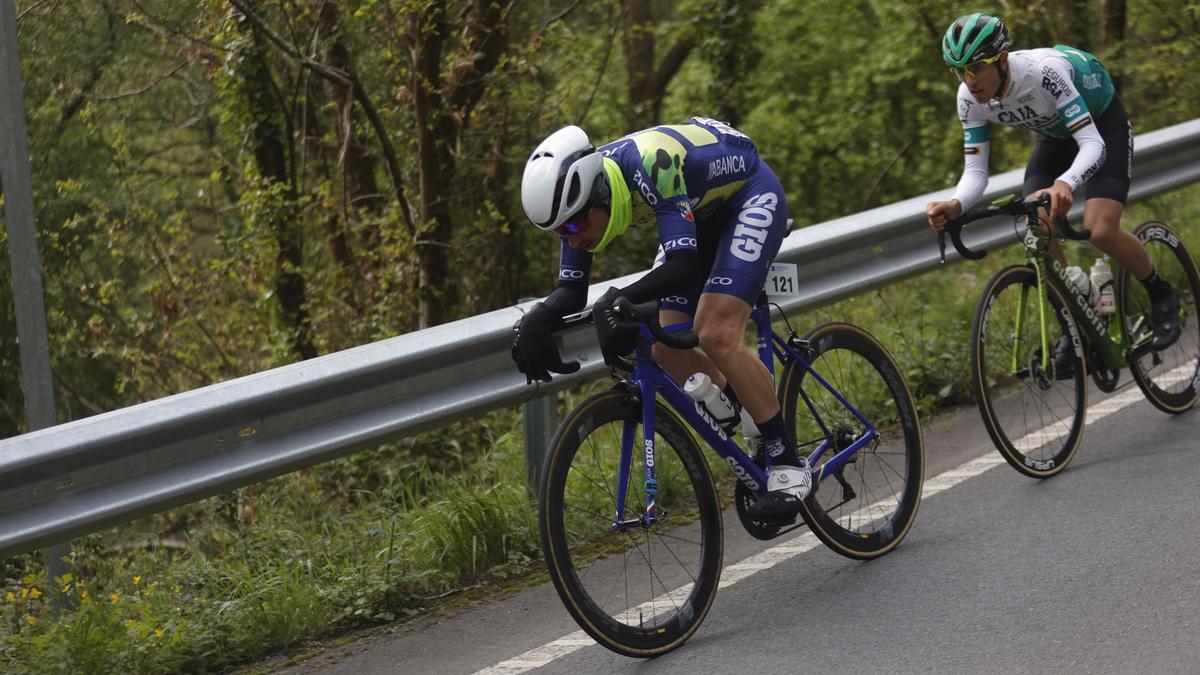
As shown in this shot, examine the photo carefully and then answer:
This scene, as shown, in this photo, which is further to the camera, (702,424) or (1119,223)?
(1119,223)

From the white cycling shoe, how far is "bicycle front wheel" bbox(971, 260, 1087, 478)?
61.0 inches

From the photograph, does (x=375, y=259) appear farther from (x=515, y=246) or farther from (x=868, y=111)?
(x=868, y=111)

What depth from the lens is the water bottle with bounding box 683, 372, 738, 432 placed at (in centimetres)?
487

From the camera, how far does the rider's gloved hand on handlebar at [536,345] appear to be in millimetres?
4402

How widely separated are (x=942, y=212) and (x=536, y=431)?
6.47ft

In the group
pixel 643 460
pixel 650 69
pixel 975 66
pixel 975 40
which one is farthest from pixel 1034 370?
pixel 650 69

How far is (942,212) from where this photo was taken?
6.12 meters

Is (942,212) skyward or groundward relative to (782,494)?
skyward

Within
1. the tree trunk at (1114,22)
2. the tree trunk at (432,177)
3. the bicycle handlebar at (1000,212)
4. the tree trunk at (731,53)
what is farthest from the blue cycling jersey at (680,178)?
the tree trunk at (731,53)

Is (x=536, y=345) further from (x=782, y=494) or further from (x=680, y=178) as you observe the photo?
(x=782, y=494)

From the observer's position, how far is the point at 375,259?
1125cm

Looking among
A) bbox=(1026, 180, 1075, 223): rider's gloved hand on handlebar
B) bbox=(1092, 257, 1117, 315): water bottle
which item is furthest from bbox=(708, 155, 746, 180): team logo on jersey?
bbox=(1092, 257, 1117, 315): water bottle

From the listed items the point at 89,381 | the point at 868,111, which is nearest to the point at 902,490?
the point at 89,381

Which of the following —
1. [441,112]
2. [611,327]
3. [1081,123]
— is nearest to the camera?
[611,327]
